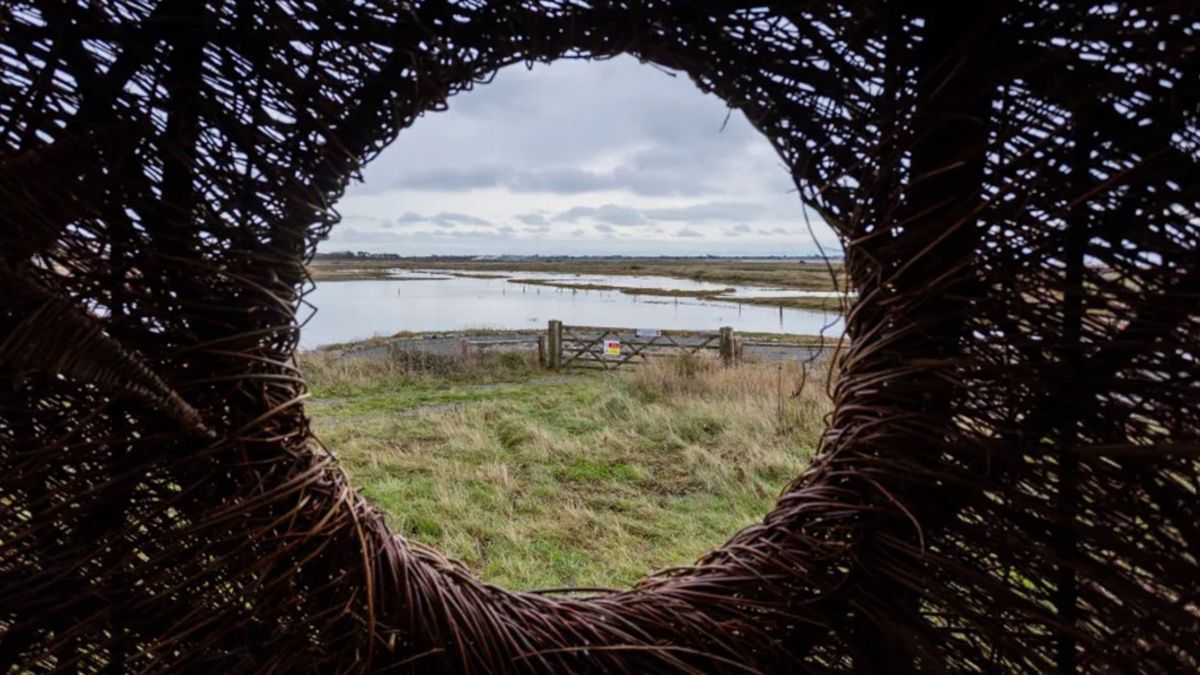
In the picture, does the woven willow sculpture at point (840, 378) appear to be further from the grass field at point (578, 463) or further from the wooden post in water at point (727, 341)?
the wooden post in water at point (727, 341)

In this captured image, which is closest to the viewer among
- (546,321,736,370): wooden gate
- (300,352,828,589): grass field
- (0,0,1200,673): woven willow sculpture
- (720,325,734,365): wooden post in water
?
(0,0,1200,673): woven willow sculpture

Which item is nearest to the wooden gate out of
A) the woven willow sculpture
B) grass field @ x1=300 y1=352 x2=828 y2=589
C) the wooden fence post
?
the wooden fence post

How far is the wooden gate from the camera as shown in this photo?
32.2ft

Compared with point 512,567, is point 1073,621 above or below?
above

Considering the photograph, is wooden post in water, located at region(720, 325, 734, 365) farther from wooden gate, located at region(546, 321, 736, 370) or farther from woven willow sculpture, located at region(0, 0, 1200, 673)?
woven willow sculpture, located at region(0, 0, 1200, 673)

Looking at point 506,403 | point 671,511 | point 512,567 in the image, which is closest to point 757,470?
point 671,511

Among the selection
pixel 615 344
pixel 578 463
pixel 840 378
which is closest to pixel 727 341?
pixel 615 344

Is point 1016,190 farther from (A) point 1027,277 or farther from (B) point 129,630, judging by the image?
(B) point 129,630

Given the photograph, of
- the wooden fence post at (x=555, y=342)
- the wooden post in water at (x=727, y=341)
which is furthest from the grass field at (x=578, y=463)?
the wooden fence post at (x=555, y=342)

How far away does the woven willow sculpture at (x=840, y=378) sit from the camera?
57cm

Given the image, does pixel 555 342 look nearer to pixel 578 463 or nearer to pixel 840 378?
pixel 578 463

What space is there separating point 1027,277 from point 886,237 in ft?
0.44

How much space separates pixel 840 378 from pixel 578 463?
3464 millimetres

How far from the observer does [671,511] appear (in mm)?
3176
